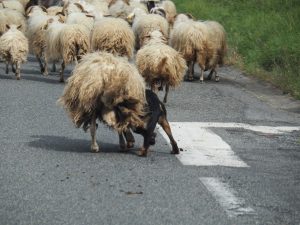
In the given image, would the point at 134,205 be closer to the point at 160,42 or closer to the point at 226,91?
the point at 160,42

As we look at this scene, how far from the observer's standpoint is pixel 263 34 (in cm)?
2353

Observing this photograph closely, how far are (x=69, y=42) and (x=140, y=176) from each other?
339 inches

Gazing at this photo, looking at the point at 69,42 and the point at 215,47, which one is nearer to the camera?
the point at 69,42

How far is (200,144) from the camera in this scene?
39.2 feet

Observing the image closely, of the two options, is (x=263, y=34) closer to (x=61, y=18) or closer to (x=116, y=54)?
(x=61, y=18)

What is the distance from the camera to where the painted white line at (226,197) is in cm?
830

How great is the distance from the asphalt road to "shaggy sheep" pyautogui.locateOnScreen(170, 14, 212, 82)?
3521mm

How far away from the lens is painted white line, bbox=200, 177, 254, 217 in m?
Result: 8.30

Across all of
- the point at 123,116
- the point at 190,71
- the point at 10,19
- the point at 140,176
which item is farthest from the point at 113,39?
the point at 140,176

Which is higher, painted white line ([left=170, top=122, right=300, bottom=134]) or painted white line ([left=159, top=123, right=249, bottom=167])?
painted white line ([left=159, top=123, right=249, bottom=167])

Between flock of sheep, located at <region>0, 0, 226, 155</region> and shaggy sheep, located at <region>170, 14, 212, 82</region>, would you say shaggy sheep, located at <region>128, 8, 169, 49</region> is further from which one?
shaggy sheep, located at <region>170, 14, 212, 82</region>

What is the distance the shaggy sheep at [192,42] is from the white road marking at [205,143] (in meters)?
5.21

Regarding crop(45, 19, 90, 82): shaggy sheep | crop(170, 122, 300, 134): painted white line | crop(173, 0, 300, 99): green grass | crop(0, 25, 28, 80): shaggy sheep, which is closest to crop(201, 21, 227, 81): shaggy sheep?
crop(173, 0, 300, 99): green grass

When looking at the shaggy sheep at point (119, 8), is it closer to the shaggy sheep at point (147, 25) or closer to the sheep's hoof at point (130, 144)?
the shaggy sheep at point (147, 25)
